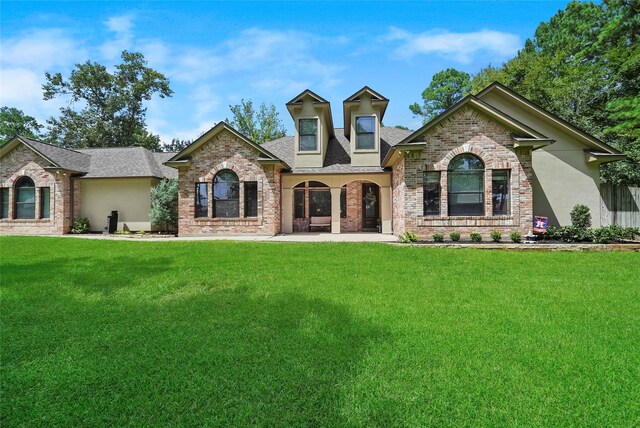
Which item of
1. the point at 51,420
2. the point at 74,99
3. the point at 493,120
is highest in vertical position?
the point at 74,99

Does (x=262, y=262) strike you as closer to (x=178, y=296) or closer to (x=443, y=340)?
(x=178, y=296)

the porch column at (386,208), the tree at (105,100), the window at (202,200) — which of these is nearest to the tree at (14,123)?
the tree at (105,100)

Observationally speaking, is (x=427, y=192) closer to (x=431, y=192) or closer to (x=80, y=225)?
(x=431, y=192)

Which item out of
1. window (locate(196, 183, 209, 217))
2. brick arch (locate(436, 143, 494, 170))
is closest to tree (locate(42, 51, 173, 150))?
window (locate(196, 183, 209, 217))

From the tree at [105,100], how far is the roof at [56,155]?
18981 mm

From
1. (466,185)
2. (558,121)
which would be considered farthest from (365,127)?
(558,121)

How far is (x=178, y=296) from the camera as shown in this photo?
5.73m

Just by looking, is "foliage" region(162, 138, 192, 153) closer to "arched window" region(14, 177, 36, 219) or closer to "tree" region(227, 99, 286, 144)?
"tree" region(227, 99, 286, 144)

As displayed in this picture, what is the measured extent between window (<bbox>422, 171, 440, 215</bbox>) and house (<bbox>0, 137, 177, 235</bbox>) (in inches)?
569

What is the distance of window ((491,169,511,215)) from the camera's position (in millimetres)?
12453

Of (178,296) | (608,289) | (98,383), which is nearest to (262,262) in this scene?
(178,296)

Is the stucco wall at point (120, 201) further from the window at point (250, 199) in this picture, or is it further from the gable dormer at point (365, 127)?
the gable dormer at point (365, 127)

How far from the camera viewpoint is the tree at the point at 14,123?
4494 centimetres

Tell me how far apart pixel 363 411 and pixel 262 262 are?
20.8ft
